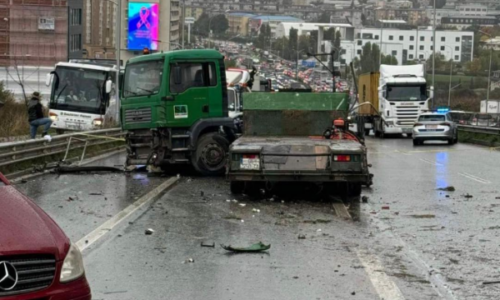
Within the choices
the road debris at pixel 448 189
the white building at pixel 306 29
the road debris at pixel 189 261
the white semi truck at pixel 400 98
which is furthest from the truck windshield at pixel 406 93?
the white building at pixel 306 29

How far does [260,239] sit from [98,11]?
12643 centimetres

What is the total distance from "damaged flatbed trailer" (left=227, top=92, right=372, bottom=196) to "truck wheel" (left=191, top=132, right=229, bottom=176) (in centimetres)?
169

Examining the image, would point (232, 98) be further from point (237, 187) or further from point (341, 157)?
point (341, 157)

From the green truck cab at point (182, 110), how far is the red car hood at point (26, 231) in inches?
552

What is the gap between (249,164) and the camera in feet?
52.5

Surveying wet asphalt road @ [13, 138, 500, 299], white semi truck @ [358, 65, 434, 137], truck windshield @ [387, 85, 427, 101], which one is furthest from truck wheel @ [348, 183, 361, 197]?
truck windshield @ [387, 85, 427, 101]

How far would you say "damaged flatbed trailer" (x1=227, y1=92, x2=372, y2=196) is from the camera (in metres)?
15.9

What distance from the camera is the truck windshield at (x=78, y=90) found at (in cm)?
3906

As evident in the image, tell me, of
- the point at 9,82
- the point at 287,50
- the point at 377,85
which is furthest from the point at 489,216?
the point at 287,50

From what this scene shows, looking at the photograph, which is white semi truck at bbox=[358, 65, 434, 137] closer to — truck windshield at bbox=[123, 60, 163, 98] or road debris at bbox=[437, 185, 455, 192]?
truck windshield at bbox=[123, 60, 163, 98]

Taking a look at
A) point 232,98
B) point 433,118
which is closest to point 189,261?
point 232,98

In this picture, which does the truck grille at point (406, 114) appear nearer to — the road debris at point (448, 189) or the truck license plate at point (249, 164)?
the road debris at point (448, 189)

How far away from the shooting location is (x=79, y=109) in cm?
3962

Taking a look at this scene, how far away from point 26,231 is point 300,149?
10043mm
